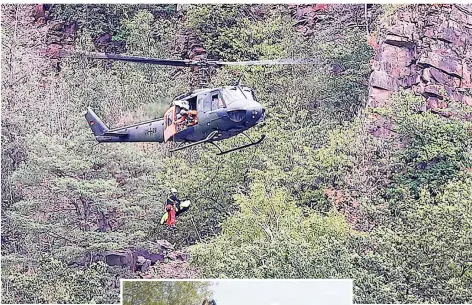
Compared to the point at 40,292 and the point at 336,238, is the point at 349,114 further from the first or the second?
the point at 40,292

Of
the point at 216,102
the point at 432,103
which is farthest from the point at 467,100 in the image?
the point at 216,102

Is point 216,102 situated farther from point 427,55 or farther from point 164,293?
point 427,55

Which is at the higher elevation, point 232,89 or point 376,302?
point 232,89

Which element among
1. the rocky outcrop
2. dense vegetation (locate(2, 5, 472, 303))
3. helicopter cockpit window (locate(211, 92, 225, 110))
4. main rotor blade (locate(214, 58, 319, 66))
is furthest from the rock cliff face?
the rocky outcrop

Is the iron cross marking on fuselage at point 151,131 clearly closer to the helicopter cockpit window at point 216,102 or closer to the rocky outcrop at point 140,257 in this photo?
the helicopter cockpit window at point 216,102

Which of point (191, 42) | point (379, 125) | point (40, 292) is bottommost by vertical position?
point (40, 292)

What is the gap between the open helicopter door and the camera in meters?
7.93

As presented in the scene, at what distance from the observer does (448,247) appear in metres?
7.62

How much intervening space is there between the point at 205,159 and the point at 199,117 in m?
0.44

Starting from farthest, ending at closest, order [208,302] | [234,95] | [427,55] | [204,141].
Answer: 1. [427,55]
2. [204,141]
3. [234,95]
4. [208,302]

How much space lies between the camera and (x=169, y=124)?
796cm

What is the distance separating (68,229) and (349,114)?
261cm

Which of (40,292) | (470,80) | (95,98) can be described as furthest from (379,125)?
(40,292)

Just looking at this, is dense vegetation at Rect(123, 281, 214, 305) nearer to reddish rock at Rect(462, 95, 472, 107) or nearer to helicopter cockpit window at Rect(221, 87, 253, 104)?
helicopter cockpit window at Rect(221, 87, 253, 104)
